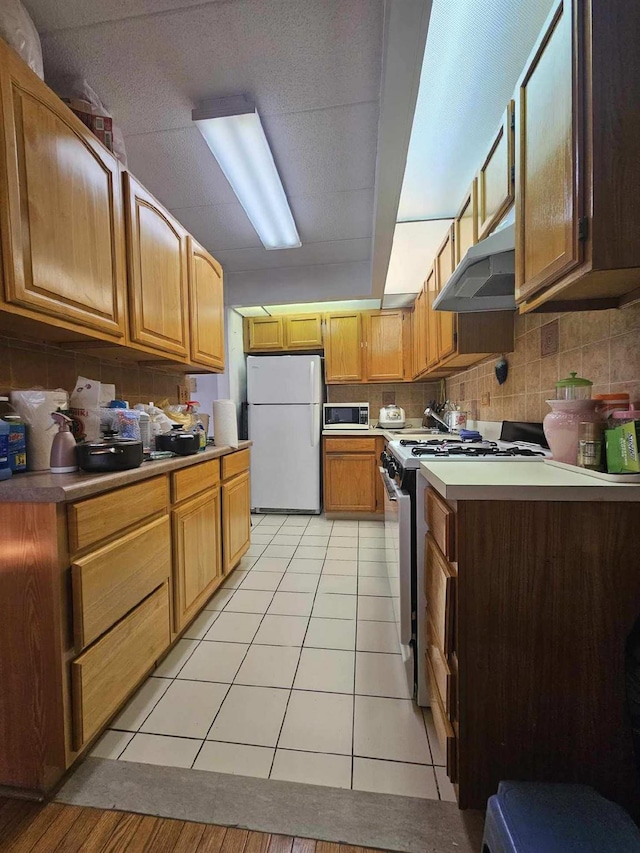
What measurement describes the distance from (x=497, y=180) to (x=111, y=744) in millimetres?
2440

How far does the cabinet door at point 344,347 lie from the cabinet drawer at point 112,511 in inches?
105

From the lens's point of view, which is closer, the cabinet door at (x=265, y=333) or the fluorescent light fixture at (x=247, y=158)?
the fluorescent light fixture at (x=247, y=158)

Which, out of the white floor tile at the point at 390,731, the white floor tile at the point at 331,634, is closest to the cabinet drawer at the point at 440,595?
the white floor tile at the point at 390,731

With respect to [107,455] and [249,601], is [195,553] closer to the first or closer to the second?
[249,601]

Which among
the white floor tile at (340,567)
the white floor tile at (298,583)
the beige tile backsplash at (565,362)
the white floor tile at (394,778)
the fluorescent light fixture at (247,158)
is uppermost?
the fluorescent light fixture at (247,158)

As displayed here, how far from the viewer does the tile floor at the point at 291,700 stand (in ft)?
3.49

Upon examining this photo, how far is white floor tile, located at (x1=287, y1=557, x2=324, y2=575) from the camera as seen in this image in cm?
236

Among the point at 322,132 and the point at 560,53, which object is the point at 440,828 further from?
the point at 322,132

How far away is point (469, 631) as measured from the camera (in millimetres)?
874

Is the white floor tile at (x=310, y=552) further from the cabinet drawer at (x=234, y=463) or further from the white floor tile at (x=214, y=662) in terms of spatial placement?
the white floor tile at (x=214, y=662)

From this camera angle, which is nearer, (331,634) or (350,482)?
(331,634)

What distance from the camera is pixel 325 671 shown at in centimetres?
145

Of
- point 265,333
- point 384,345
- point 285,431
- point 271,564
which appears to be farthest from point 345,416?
point 271,564

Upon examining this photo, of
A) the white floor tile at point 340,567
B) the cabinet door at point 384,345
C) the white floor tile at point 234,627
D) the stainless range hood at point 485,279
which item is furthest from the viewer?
the cabinet door at point 384,345
